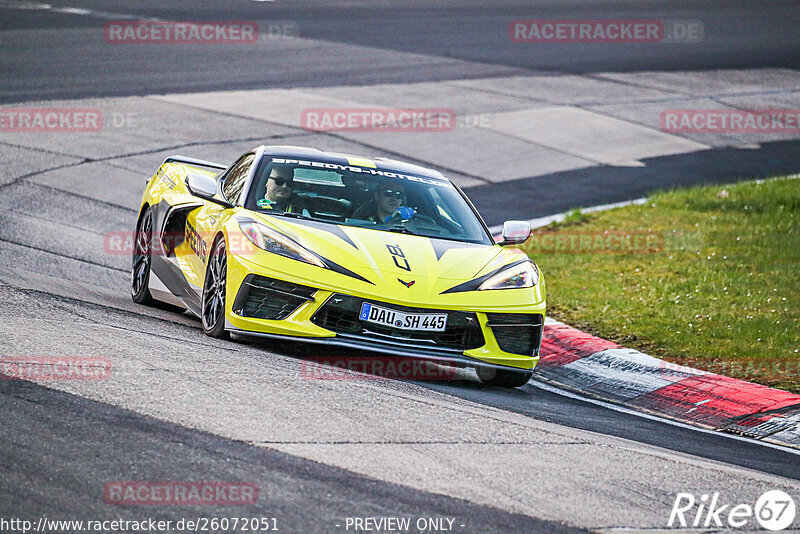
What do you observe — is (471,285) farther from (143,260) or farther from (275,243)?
(143,260)

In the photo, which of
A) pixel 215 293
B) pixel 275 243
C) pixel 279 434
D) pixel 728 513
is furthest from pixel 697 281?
pixel 279 434

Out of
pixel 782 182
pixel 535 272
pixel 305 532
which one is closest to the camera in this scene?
pixel 305 532

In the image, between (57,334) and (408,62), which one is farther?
(408,62)

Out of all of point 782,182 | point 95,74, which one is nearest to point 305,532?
point 782,182

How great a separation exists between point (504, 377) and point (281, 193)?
210 cm

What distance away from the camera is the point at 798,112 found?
23656mm

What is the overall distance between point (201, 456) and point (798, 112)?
2084 cm

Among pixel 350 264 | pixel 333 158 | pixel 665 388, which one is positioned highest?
pixel 333 158

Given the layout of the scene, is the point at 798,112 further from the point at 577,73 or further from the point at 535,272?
the point at 535,272

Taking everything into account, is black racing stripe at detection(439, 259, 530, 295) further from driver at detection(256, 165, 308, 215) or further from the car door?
the car door

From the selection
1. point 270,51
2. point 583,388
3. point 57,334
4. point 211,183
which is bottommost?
point 583,388

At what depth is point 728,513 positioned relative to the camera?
5328mm

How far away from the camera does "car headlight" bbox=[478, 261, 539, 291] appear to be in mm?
7895

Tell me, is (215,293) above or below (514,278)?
below
